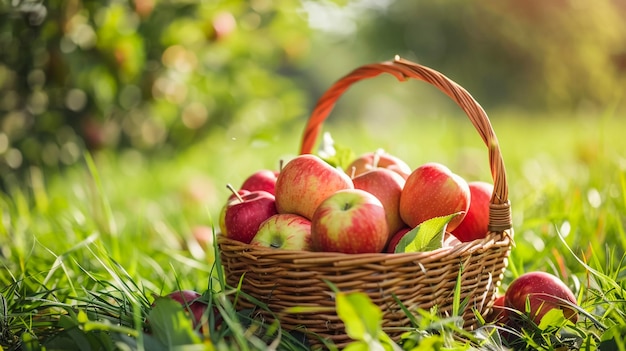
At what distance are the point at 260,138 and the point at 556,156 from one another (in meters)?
3.03

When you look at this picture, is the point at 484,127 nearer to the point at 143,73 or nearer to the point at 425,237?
the point at 425,237

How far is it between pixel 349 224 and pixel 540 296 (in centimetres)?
52

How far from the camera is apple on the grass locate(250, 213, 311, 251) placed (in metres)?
1.32

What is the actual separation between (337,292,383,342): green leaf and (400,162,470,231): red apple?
43cm

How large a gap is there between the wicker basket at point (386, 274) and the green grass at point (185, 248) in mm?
58

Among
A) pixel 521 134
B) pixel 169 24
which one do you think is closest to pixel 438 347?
pixel 169 24

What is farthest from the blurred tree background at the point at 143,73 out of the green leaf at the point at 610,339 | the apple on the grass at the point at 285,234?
the green leaf at the point at 610,339

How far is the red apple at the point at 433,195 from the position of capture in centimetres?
136

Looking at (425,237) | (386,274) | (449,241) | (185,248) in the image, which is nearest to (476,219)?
(449,241)

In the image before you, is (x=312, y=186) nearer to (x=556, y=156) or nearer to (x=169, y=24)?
(x=169, y=24)

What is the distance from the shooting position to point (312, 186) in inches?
54.9

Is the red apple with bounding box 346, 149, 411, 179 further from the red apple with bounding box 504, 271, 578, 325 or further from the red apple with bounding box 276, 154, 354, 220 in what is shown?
the red apple with bounding box 504, 271, 578, 325

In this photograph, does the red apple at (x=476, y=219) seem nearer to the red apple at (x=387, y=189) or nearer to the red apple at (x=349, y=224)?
the red apple at (x=387, y=189)

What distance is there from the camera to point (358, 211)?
124 centimetres
